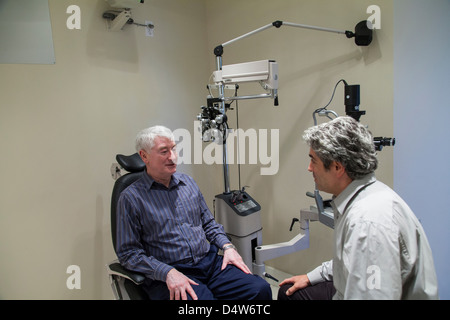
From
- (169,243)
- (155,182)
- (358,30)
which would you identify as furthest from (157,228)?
(358,30)

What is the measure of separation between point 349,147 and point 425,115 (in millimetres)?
1199

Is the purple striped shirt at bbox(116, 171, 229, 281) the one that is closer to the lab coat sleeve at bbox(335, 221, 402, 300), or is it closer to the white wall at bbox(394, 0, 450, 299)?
the lab coat sleeve at bbox(335, 221, 402, 300)

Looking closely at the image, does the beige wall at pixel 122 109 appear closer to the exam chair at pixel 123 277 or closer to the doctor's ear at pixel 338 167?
the exam chair at pixel 123 277

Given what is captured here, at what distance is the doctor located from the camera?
2.97 feet

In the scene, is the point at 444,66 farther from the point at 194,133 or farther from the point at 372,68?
the point at 194,133

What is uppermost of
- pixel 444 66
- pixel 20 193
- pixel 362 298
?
pixel 444 66

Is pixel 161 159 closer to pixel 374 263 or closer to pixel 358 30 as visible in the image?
pixel 374 263

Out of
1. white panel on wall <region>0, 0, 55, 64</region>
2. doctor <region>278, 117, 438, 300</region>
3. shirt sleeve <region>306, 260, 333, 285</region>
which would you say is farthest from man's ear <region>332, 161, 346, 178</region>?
white panel on wall <region>0, 0, 55, 64</region>

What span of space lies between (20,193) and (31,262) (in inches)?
17.3

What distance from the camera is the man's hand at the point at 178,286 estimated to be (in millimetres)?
1418

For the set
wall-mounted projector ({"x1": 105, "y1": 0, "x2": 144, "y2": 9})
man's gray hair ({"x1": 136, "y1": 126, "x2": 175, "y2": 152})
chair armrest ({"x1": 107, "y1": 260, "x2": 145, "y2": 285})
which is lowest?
chair armrest ({"x1": 107, "y1": 260, "x2": 145, "y2": 285})

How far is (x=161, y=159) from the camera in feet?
5.48

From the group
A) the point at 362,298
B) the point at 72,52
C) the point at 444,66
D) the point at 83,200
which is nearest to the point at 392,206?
the point at 362,298

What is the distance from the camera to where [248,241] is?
209 cm
